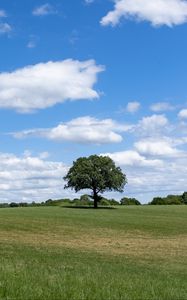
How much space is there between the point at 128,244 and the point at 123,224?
21.3 m

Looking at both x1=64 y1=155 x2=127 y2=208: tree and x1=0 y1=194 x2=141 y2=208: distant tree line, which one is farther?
x1=0 y1=194 x2=141 y2=208: distant tree line

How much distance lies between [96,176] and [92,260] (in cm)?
7396

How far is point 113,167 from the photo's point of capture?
106 metres

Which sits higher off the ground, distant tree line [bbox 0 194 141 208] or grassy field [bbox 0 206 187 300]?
distant tree line [bbox 0 194 141 208]

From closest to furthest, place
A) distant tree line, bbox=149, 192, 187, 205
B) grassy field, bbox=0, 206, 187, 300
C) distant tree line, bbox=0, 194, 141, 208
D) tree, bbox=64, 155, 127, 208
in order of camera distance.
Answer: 1. grassy field, bbox=0, 206, 187, 300
2. tree, bbox=64, 155, 127, 208
3. distant tree line, bbox=0, 194, 141, 208
4. distant tree line, bbox=149, 192, 187, 205

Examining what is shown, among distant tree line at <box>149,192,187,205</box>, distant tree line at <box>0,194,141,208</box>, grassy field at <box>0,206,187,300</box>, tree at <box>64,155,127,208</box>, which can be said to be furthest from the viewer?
distant tree line at <box>149,192,187,205</box>

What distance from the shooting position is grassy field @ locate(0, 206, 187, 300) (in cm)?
1167

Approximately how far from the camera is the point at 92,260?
1156 inches

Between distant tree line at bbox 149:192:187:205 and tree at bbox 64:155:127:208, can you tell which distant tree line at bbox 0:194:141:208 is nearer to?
distant tree line at bbox 149:192:187:205

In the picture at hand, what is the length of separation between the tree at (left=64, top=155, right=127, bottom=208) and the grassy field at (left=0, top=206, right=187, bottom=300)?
35776mm

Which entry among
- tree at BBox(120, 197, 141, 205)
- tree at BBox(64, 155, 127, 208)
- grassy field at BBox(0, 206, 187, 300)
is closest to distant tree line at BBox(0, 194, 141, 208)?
tree at BBox(120, 197, 141, 205)

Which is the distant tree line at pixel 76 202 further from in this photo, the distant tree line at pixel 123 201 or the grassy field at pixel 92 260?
the grassy field at pixel 92 260

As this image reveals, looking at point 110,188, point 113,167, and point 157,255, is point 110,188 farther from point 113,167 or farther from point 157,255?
point 157,255

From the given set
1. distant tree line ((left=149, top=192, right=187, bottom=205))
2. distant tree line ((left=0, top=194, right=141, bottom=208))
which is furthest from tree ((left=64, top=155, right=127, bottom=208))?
distant tree line ((left=149, top=192, right=187, bottom=205))
